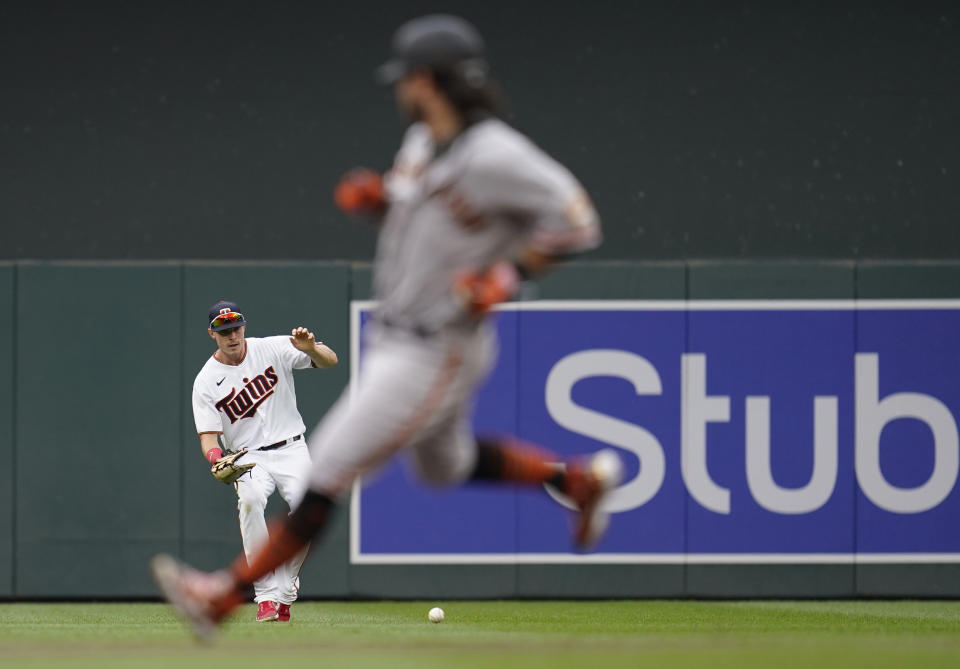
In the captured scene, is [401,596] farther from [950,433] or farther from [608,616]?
[950,433]

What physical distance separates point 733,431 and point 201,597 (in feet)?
20.2

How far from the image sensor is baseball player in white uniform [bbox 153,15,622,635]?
14.6 ft

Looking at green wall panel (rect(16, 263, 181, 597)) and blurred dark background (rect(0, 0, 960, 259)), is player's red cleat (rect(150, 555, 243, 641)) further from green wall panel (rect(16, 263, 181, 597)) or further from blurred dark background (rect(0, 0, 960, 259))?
blurred dark background (rect(0, 0, 960, 259))

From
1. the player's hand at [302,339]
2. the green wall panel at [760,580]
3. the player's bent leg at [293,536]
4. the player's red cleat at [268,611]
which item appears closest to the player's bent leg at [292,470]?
the player's red cleat at [268,611]

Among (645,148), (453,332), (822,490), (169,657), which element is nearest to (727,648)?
(453,332)

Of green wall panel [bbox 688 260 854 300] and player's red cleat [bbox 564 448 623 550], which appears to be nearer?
player's red cleat [bbox 564 448 623 550]

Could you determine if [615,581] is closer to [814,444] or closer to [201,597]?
[814,444]

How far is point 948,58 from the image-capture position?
1080 centimetres

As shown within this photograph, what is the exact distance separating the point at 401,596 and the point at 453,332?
19.6 ft

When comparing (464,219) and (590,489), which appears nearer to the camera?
(464,219)

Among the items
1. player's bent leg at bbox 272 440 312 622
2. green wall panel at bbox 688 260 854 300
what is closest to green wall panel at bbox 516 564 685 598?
green wall panel at bbox 688 260 854 300

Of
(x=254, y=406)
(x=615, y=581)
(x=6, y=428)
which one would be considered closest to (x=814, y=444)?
(x=615, y=581)

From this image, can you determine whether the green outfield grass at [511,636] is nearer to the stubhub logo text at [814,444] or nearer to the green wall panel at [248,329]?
the green wall panel at [248,329]

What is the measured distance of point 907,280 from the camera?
33.5 ft
